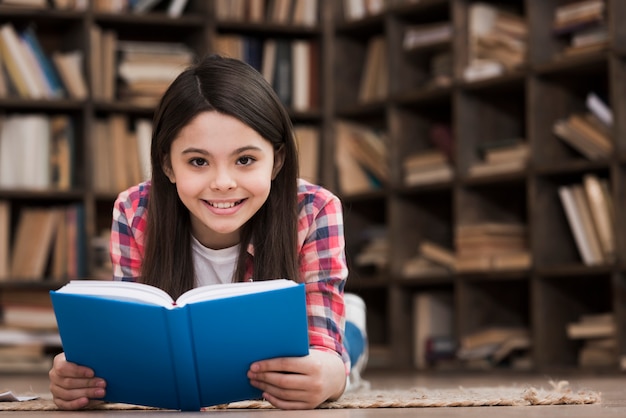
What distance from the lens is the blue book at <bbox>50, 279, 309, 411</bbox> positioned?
1420mm

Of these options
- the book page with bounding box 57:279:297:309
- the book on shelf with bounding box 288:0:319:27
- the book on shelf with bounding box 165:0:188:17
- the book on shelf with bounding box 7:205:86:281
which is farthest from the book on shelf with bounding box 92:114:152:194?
the book page with bounding box 57:279:297:309

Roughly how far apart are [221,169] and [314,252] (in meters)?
0.27

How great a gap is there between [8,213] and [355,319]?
2.07 meters

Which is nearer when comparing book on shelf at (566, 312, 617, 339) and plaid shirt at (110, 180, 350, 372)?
plaid shirt at (110, 180, 350, 372)

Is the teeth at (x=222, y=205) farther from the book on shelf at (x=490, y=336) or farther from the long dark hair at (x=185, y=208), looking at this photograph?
the book on shelf at (x=490, y=336)

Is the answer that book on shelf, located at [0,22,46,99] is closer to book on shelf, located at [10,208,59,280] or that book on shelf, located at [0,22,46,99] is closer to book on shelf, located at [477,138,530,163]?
book on shelf, located at [10,208,59,280]

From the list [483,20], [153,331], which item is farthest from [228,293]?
[483,20]

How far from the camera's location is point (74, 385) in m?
1.56

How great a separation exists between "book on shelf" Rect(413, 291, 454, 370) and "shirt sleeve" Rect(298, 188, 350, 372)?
228 cm

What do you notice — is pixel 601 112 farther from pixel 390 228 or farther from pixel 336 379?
pixel 336 379

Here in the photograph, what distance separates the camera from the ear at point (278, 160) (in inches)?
68.9

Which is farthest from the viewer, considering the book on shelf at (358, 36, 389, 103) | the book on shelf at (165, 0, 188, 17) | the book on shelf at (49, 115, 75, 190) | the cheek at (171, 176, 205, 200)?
the book on shelf at (358, 36, 389, 103)

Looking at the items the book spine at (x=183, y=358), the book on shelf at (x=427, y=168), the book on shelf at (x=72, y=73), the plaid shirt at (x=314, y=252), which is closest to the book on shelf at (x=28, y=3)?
the book on shelf at (x=72, y=73)

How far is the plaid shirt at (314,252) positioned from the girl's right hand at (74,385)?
0.33 metres
